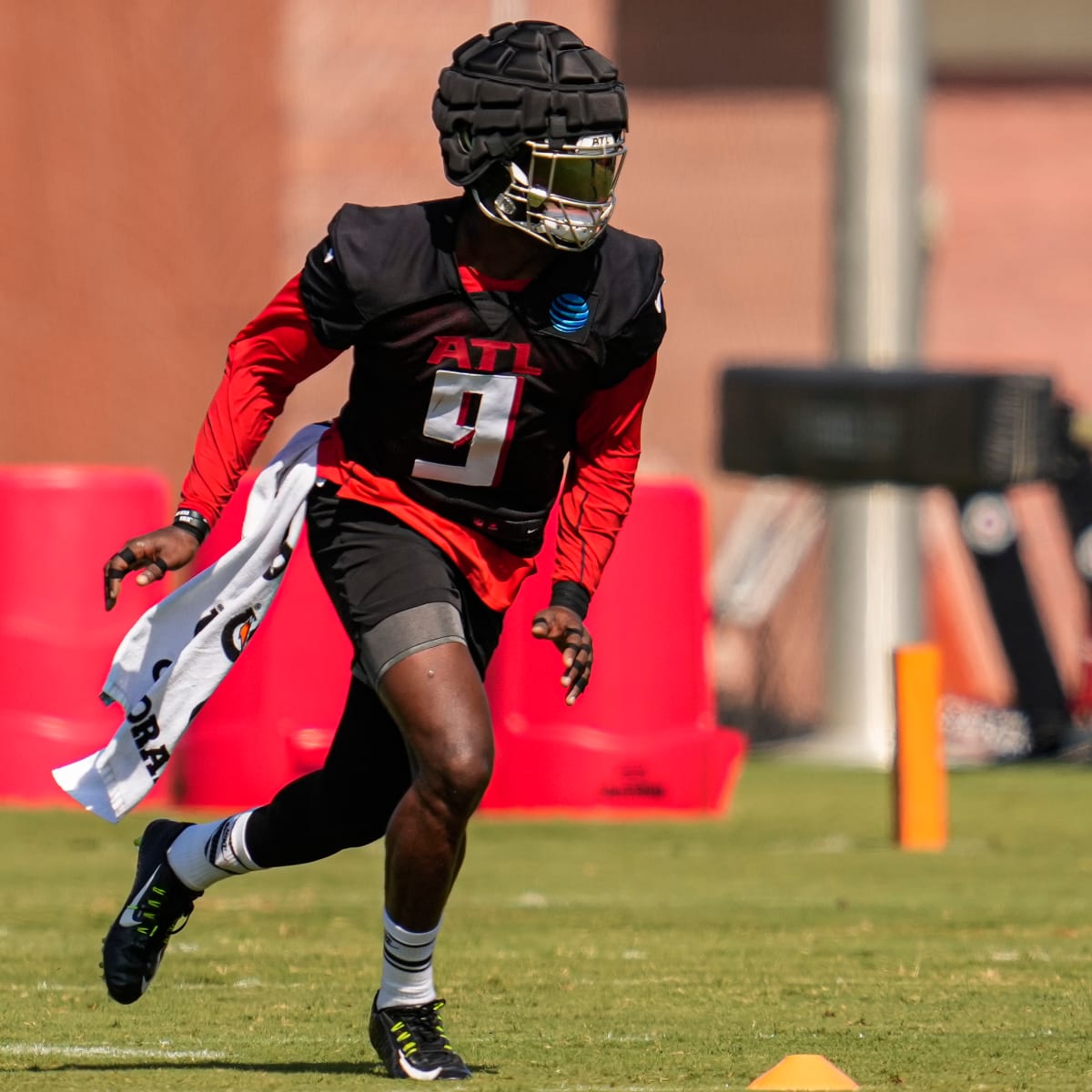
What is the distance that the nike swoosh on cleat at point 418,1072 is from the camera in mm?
5016

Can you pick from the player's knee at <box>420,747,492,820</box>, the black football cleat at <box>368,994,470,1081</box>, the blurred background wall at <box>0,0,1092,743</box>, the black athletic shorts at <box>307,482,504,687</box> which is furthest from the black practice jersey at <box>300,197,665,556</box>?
the blurred background wall at <box>0,0,1092,743</box>

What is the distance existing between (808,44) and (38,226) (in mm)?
5954

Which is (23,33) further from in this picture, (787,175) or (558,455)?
(558,455)

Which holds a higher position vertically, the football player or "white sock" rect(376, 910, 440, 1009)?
the football player

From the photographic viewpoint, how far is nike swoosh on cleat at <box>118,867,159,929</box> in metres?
5.66

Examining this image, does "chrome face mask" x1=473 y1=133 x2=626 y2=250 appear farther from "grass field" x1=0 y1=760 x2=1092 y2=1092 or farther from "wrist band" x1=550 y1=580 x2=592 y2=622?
"grass field" x1=0 y1=760 x2=1092 y2=1092

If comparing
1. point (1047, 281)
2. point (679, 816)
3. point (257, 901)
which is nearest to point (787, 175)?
point (1047, 281)

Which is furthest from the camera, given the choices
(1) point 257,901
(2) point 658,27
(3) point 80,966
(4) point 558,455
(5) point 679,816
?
(2) point 658,27

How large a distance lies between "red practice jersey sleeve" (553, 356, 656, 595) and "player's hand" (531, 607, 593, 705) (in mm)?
304

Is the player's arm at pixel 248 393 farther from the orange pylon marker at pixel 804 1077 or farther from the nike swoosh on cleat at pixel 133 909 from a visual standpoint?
the orange pylon marker at pixel 804 1077

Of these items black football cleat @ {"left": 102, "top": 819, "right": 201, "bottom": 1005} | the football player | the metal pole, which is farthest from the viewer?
the metal pole

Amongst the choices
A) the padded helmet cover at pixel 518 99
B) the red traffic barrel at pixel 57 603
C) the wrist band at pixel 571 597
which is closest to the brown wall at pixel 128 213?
the red traffic barrel at pixel 57 603

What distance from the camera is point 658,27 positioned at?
19016 millimetres

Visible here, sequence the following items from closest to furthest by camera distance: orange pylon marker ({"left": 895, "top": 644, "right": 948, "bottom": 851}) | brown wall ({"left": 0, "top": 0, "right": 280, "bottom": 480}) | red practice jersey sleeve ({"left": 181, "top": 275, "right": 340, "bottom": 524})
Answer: red practice jersey sleeve ({"left": 181, "top": 275, "right": 340, "bottom": 524}), orange pylon marker ({"left": 895, "top": 644, "right": 948, "bottom": 851}), brown wall ({"left": 0, "top": 0, "right": 280, "bottom": 480})
